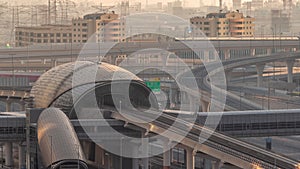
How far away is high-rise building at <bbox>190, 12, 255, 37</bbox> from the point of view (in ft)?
411

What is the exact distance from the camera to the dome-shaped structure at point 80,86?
3778 centimetres

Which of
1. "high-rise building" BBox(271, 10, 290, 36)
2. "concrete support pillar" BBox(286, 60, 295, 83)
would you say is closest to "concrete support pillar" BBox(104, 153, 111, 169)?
"concrete support pillar" BBox(286, 60, 295, 83)

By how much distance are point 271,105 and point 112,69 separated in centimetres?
2085

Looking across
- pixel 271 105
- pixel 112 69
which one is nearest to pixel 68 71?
pixel 112 69

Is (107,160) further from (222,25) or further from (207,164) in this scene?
(222,25)

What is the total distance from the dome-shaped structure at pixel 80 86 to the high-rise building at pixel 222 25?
84.0m

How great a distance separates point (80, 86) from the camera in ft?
125

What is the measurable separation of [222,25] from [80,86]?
89.1 meters

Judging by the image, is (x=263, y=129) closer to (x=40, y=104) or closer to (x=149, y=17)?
(x=40, y=104)

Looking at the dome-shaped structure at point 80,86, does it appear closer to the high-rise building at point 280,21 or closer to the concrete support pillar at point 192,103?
the concrete support pillar at point 192,103

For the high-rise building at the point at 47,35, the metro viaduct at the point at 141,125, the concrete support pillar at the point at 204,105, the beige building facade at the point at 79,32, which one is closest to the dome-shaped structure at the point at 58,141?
the metro viaduct at the point at 141,125

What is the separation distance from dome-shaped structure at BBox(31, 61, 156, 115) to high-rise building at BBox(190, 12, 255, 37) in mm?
83984

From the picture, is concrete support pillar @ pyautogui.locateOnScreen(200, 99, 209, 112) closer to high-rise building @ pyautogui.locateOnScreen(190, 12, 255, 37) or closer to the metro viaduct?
the metro viaduct

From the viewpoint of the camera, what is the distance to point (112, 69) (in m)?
40.4
